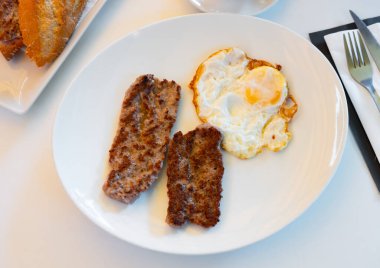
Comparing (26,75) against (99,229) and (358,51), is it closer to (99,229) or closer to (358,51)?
(99,229)

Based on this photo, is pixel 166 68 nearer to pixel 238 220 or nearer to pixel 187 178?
pixel 187 178

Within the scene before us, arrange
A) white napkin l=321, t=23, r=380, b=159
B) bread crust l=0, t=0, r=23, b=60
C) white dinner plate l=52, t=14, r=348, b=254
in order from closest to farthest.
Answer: white dinner plate l=52, t=14, r=348, b=254, white napkin l=321, t=23, r=380, b=159, bread crust l=0, t=0, r=23, b=60

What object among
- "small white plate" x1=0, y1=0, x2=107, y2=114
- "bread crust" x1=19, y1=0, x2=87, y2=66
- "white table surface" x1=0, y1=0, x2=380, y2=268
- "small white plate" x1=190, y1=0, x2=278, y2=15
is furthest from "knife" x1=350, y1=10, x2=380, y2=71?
"bread crust" x1=19, y1=0, x2=87, y2=66

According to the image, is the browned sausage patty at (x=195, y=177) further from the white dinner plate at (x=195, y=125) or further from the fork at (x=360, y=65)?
the fork at (x=360, y=65)

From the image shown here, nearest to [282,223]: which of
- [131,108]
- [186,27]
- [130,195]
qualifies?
[130,195]

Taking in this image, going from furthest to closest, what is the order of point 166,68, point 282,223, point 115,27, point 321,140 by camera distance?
point 115,27 → point 166,68 → point 321,140 → point 282,223

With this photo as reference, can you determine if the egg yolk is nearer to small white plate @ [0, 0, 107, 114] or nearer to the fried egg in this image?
the fried egg
